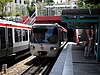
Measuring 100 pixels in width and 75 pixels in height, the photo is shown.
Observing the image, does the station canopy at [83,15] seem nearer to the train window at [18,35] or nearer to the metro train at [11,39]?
the metro train at [11,39]

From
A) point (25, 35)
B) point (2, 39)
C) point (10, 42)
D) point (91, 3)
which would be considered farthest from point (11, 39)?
point (91, 3)

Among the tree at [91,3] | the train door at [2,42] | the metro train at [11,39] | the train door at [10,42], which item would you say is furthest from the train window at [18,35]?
the tree at [91,3]

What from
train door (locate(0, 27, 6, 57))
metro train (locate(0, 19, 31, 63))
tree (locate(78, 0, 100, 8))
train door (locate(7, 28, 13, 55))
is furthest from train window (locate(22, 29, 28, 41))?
train door (locate(0, 27, 6, 57))

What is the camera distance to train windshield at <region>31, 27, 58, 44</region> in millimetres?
19188

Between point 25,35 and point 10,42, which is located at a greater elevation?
point 25,35

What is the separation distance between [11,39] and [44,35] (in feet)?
8.62

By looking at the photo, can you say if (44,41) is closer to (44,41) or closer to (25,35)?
(44,41)

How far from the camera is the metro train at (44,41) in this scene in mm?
18953

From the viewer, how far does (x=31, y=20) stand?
126 ft

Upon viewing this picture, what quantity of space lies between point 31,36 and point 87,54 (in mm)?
4268

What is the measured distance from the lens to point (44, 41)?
19.1 metres

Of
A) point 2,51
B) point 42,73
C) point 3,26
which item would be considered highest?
point 3,26

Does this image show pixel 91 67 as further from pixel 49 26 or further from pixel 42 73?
pixel 49 26

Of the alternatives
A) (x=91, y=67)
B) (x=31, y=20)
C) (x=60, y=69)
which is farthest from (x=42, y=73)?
(x=31, y=20)
